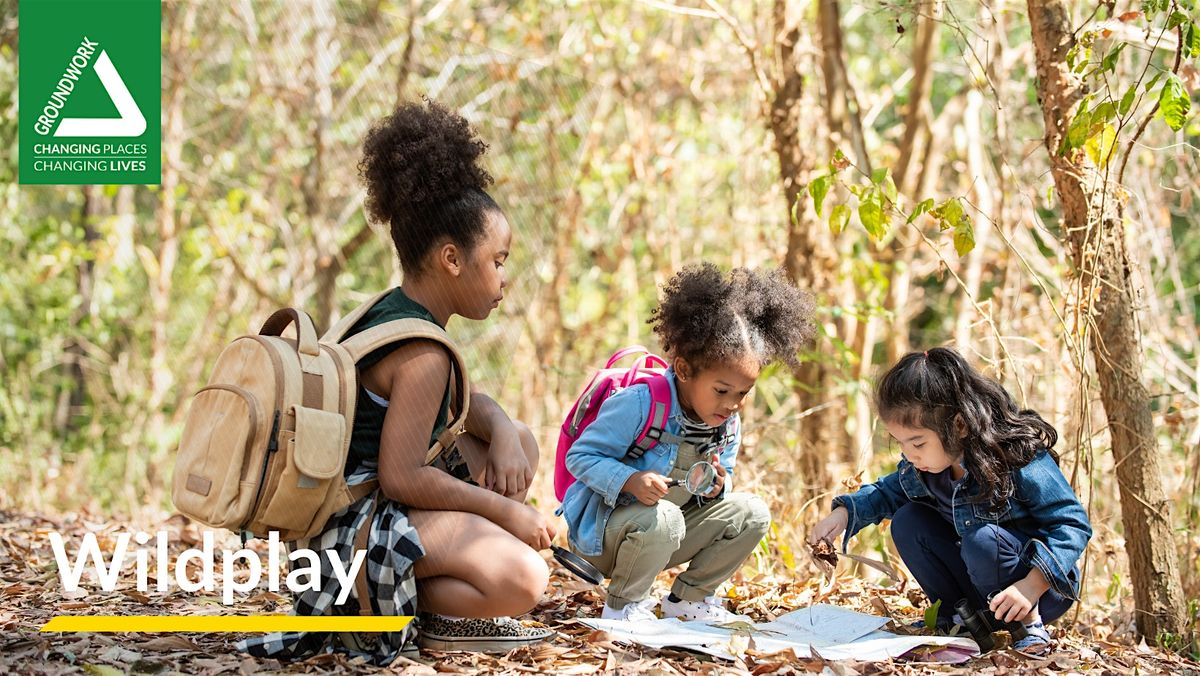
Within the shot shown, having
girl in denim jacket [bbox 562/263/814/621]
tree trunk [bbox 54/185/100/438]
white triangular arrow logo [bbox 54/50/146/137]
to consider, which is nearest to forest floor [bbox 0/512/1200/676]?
girl in denim jacket [bbox 562/263/814/621]

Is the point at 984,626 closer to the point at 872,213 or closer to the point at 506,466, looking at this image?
the point at 872,213

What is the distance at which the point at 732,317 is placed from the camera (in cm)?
312

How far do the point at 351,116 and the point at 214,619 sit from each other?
17.3 ft

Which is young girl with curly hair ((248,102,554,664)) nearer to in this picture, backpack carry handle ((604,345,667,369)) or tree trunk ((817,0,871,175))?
backpack carry handle ((604,345,667,369))

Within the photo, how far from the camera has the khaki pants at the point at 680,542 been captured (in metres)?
3.08

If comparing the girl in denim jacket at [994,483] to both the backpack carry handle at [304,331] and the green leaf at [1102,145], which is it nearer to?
the green leaf at [1102,145]

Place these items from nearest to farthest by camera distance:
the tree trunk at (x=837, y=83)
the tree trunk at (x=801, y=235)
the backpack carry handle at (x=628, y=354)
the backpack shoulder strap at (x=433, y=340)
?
the backpack shoulder strap at (x=433, y=340), the backpack carry handle at (x=628, y=354), the tree trunk at (x=801, y=235), the tree trunk at (x=837, y=83)

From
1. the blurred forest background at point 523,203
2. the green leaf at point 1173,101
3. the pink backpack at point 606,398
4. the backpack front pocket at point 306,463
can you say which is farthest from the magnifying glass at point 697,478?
the blurred forest background at point 523,203

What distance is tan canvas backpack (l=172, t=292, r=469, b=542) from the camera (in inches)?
97.0

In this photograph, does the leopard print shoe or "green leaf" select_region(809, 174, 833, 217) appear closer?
the leopard print shoe

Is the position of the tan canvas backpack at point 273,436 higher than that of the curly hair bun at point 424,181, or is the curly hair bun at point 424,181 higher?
the curly hair bun at point 424,181

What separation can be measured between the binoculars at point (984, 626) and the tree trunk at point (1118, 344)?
1.78 feet

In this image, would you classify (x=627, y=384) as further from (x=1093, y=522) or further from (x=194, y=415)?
(x=1093, y=522)

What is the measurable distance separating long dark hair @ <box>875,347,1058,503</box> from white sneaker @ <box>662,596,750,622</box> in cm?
75
